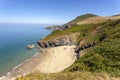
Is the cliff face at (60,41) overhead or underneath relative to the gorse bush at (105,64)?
underneath

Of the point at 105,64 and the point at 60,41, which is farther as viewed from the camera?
the point at 60,41

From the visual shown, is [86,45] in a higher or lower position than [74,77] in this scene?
lower

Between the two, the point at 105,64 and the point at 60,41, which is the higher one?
the point at 105,64

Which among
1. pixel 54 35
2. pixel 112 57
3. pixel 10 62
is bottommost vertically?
pixel 10 62

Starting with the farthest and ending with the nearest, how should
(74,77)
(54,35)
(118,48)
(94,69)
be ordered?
(54,35) < (118,48) < (94,69) < (74,77)

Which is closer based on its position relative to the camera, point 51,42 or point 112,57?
point 112,57

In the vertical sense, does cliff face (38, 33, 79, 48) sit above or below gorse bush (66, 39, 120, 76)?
below

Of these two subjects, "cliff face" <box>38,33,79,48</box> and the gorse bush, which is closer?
the gorse bush

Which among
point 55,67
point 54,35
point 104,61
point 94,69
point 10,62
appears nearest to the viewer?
point 94,69

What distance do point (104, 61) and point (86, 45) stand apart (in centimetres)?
2107

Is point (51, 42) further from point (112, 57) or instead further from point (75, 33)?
point (112, 57)

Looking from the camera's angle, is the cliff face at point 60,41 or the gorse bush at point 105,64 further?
the cliff face at point 60,41

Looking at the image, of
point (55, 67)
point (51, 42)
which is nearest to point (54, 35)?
point (51, 42)

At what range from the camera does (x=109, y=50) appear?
16609mm
